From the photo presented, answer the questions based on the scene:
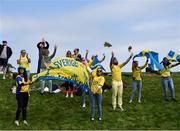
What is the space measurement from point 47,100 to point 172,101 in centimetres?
642

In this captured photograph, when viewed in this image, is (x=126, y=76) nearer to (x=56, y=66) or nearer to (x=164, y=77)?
(x=164, y=77)

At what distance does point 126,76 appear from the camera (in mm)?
28141

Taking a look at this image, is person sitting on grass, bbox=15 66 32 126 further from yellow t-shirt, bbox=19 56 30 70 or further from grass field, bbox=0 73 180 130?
yellow t-shirt, bbox=19 56 30 70

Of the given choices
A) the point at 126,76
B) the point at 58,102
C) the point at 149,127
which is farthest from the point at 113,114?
the point at 126,76

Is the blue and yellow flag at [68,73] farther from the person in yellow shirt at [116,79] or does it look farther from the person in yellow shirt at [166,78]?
the person in yellow shirt at [166,78]

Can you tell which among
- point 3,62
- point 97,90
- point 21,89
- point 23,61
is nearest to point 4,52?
point 3,62

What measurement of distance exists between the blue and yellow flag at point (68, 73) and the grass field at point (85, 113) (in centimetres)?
154

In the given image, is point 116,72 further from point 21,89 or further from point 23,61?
point 23,61

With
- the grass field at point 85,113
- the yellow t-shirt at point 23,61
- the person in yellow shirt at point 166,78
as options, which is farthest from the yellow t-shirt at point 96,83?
the yellow t-shirt at point 23,61

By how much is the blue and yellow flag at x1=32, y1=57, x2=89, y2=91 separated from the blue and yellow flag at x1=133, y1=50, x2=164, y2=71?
12.8ft

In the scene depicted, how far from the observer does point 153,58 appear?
68.1ft

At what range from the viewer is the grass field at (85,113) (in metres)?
17.1

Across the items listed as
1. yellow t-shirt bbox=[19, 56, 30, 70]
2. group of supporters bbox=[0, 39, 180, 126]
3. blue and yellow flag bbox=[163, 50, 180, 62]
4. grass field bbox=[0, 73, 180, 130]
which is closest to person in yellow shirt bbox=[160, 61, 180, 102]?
group of supporters bbox=[0, 39, 180, 126]

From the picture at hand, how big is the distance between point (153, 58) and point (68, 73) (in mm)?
4861
